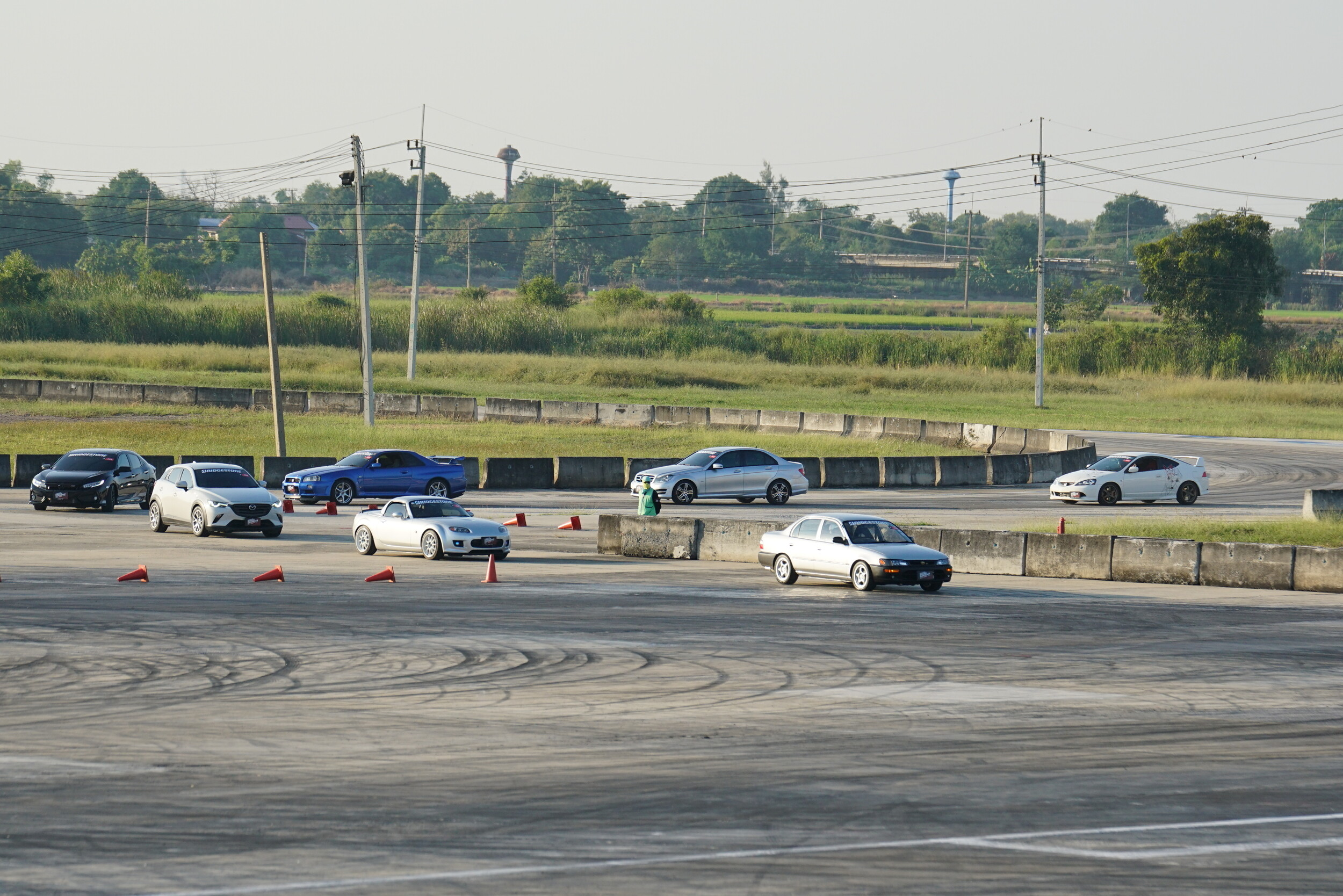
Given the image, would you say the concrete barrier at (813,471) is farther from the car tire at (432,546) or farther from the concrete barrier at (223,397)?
the concrete barrier at (223,397)

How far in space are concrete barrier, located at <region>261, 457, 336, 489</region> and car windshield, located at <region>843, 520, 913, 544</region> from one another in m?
19.6

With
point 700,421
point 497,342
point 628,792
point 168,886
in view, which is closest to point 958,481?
point 700,421

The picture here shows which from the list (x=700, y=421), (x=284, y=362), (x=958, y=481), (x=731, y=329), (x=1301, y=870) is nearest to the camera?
(x=1301, y=870)

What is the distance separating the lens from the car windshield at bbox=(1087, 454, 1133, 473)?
36.0m

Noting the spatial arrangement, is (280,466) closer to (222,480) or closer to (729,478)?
(222,480)

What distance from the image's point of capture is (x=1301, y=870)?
824 centimetres

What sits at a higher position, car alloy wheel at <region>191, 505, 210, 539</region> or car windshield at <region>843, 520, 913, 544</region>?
car windshield at <region>843, 520, 913, 544</region>

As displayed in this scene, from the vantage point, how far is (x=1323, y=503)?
95.2 feet

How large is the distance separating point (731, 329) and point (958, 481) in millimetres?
62749

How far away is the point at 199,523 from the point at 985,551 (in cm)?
1453

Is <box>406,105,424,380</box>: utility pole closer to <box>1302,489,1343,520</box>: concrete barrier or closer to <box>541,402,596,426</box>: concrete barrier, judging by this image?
<box>541,402,596,426</box>: concrete barrier

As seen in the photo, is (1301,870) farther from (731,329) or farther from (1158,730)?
(731,329)

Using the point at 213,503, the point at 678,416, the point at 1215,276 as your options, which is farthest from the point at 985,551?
the point at 1215,276

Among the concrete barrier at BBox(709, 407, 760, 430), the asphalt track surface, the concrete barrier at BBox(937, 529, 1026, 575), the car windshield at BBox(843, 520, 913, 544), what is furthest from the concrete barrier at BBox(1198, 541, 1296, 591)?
the concrete barrier at BBox(709, 407, 760, 430)
